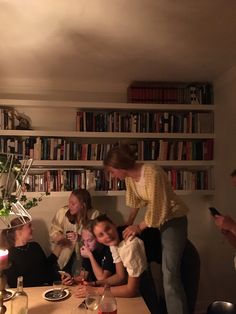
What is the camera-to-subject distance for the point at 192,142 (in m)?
3.42

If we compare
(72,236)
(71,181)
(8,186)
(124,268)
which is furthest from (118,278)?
(71,181)

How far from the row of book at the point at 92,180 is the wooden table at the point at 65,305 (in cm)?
155

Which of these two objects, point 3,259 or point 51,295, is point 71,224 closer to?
point 51,295

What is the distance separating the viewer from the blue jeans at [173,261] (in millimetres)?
2273

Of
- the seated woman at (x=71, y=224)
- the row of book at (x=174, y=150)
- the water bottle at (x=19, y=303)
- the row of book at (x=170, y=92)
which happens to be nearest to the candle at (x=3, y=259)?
the water bottle at (x=19, y=303)

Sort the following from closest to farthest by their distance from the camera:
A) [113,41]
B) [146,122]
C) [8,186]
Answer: [8,186] → [113,41] → [146,122]

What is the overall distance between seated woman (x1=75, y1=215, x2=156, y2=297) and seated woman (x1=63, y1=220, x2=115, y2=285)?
91 mm

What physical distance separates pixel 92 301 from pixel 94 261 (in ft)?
2.04

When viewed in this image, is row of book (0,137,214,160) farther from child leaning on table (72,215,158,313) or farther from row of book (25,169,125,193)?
child leaning on table (72,215,158,313)

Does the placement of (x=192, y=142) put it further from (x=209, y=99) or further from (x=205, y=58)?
(x=205, y=58)

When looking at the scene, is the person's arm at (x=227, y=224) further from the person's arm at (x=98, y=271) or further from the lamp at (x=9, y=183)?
the lamp at (x=9, y=183)

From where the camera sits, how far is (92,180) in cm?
326

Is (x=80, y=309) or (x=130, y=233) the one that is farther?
(x=130, y=233)

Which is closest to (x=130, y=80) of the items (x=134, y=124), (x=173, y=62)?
(x=134, y=124)
